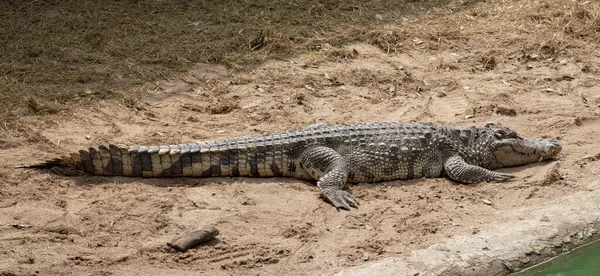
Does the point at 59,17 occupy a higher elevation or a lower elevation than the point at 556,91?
higher

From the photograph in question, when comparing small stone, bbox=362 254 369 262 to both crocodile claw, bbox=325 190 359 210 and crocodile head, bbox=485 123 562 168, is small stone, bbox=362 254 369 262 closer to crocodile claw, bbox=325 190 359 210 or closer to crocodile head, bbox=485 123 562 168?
crocodile claw, bbox=325 190 359 210

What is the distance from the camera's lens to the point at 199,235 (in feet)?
18.6

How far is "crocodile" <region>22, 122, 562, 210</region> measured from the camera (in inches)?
257

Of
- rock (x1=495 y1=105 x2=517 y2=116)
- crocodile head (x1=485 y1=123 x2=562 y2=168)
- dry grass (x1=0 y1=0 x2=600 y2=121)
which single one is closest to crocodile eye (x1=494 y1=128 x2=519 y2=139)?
crocodile head (x1=485 y1=123 x2=562 y2=168)

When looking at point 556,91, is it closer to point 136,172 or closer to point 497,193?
point 497,193

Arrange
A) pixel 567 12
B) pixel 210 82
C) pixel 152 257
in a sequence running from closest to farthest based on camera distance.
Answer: pixel 152 257 < pixel 210 82 < pixel 567 12

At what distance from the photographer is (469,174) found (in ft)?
22.7

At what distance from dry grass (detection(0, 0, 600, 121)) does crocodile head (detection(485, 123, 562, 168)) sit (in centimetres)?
221

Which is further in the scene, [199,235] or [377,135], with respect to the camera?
[377,135]

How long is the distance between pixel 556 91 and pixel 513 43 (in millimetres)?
1276

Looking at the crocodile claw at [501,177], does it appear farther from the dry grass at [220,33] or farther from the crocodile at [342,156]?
the dry grass at [220,33]

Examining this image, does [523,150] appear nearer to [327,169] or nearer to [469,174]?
[469,174]

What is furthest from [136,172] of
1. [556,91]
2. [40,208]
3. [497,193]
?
[556,91]

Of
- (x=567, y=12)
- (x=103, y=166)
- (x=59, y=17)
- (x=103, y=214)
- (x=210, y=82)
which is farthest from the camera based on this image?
(x=567, y=12)
